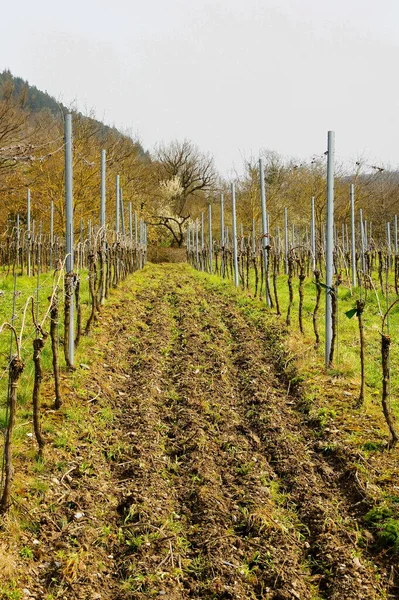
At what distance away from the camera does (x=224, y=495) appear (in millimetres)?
4020

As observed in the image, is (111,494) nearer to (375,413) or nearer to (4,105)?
(375,413)

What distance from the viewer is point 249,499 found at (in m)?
3.91

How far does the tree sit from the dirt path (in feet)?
108

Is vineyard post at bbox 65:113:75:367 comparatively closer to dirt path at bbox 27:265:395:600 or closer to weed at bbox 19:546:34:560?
dirt path at bbox 27:265:395:600

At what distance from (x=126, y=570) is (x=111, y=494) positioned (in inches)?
35.0

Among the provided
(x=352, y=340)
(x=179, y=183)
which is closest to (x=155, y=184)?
(x=179, y=183)

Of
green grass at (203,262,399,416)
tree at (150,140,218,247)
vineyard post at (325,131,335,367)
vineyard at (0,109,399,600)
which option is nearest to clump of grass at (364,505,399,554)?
vineyard at (0,109,399,600)

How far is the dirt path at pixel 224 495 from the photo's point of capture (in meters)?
3.12

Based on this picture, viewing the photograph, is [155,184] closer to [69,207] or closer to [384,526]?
[69,207]

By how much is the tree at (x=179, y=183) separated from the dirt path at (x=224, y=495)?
108 ft

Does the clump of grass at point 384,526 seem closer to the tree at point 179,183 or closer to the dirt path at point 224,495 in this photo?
the dirt path at point 224,495

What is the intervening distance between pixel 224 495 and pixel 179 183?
A: 40.0 m

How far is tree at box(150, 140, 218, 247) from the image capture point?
4009cm

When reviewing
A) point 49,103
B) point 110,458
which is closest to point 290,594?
point 110,458
